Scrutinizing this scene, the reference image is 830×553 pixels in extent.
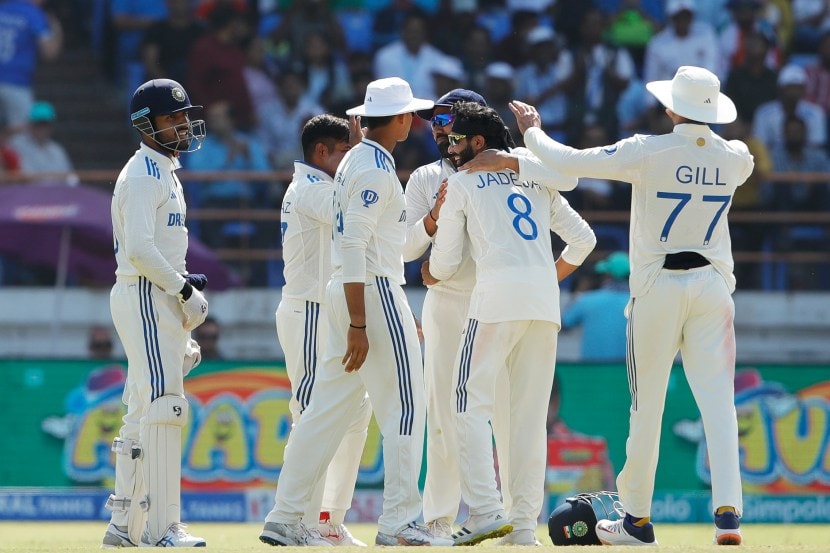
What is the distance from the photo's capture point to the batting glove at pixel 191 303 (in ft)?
25.8

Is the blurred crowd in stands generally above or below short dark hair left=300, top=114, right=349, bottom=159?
above

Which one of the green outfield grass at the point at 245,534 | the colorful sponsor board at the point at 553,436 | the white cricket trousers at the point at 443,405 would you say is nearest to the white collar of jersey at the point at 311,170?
the white cricket trousers at the point at 443,405

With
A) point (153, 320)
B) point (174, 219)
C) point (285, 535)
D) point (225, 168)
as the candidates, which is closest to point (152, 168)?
point (174, 219)

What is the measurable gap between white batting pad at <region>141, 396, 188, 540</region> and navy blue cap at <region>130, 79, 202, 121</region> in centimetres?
157

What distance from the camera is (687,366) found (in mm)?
7809

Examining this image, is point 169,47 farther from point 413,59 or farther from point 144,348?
point 144,348

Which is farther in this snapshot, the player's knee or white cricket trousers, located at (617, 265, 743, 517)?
the player's knee

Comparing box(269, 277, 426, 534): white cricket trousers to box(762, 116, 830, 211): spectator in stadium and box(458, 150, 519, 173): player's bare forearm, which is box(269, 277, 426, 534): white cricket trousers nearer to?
box(458, 150, 519, 173): player's bare forearm

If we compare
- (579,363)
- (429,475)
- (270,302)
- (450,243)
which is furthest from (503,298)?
(270,302)

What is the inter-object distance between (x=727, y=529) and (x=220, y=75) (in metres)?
10.4

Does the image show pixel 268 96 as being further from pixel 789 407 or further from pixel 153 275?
pixel 153 275

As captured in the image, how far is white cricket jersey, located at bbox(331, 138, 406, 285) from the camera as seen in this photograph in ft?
24.8

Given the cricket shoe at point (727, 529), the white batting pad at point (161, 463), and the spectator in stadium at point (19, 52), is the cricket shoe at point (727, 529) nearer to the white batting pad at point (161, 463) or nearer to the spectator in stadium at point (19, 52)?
the white batting pad at point (161, 463)

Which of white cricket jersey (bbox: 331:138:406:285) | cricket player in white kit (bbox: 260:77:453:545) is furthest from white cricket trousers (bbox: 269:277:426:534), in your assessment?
white cricket jersey (bbox: 331:138:406:285)
